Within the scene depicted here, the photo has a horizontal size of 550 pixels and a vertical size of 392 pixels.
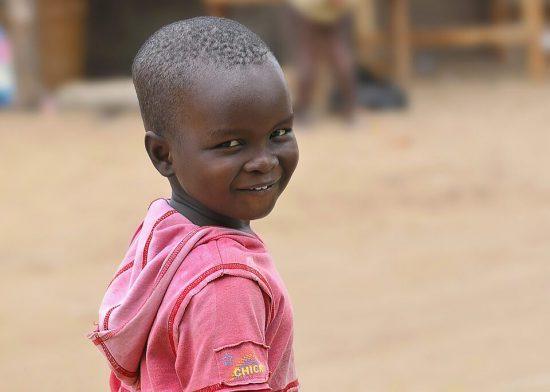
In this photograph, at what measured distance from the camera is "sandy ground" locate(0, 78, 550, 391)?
4.59 metres

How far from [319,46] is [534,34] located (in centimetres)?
266

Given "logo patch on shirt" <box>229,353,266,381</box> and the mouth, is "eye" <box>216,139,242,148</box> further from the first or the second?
"logo patch on shirt" <box>229,353,266,381</box>

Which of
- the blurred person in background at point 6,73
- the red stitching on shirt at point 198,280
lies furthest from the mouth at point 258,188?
the blurred person in background at point 6,73

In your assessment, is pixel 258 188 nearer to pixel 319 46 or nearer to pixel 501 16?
pixel 319 46

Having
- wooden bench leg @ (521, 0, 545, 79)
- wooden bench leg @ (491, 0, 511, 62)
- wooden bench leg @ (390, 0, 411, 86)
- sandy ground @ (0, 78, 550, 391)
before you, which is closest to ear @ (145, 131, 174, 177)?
sandy ground @ (0, 78, 550, 391)

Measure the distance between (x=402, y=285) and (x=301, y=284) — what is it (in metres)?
0.53

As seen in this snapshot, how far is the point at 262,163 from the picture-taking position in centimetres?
167

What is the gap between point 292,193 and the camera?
24.1ft

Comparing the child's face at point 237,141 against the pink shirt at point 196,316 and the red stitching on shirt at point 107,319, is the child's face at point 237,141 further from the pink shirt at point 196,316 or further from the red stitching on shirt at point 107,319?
the red stitching on shirt at point 107,319

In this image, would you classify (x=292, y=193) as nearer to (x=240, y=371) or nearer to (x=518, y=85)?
(x=518, y=85)

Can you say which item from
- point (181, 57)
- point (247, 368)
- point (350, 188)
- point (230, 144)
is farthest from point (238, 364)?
point (350, 188)

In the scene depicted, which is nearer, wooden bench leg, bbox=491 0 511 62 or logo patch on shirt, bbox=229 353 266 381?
logo patch on shirt, bbox=229 353 266 381

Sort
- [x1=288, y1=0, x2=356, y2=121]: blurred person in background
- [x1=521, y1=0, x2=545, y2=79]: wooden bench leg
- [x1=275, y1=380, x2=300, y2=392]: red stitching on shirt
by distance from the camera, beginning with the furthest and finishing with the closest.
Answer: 1. [x1=521, y1=0, x2=545, y2=79]: wooden bench leg
2. [x1=288, y1=0, x2=356, y2=121]: blurred person in background
3. [x1=275, y1=380, x2=300, y2=392]: red stitching on shirt

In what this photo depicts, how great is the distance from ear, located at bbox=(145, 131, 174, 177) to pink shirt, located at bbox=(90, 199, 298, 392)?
7cm
